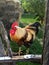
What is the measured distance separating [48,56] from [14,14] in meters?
3.77

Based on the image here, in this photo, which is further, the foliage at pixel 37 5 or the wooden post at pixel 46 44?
the foliage at pixel 37 5

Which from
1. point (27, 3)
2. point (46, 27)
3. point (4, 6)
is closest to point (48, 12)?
point (46, 27)

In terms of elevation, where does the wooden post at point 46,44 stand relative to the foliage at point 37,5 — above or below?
above

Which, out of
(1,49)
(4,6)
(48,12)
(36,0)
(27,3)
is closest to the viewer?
(48,12)

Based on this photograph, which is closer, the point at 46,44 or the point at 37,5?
the point at 46,44

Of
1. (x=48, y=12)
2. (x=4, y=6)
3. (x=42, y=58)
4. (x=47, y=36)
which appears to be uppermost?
(x=48, y=12)

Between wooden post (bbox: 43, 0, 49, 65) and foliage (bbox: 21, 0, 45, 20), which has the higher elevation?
wooden post (bbox: 43, 0, 49, 65)

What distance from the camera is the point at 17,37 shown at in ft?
6.50

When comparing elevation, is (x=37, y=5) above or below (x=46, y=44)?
below

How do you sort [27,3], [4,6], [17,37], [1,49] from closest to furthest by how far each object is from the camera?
[1,49]
[17,37]
[4,6]
[27,3]

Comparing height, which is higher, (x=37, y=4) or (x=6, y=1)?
(x=6, y=1)

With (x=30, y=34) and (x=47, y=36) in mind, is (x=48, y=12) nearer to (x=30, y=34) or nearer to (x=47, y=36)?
(x=47, y=36)

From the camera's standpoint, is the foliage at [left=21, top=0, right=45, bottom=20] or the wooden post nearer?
the wooden post

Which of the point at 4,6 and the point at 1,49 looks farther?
the point at 4,6
